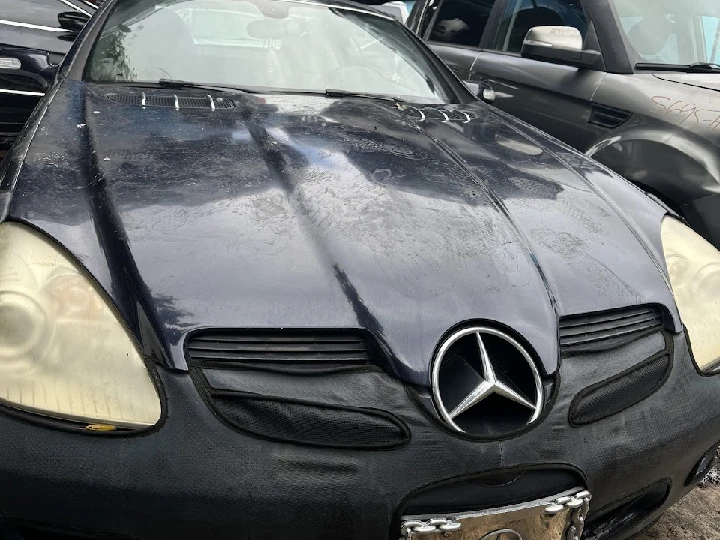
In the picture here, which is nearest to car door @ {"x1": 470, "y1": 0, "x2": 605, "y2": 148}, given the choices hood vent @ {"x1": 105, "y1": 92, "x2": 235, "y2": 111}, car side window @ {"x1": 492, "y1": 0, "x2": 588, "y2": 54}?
car side window @ {"x1": 492, "y1": 0, "x2": 588, "y2": 54}

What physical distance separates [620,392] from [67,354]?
1109mm

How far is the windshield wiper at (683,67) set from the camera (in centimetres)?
357

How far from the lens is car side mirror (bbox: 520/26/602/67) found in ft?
12.1

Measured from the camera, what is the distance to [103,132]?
81.2 inches

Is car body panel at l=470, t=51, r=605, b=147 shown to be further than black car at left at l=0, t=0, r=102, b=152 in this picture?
No

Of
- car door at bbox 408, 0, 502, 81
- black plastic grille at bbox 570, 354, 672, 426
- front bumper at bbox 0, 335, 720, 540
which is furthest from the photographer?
car door at bbox 408, 0, 502, 81

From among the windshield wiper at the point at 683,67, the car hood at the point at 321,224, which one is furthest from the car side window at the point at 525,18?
the car hood at the point at 321,224

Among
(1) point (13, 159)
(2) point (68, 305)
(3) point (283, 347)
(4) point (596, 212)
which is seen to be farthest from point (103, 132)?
(4) point (596, 212)

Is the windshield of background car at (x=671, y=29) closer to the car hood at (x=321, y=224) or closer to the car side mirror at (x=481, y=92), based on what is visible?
the car side mirror at (x=481, y=92)

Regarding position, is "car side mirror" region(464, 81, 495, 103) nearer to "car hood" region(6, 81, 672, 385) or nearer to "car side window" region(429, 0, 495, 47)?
"car hood" region(6, 81, 672, 385)

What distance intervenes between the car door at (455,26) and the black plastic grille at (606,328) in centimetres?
308

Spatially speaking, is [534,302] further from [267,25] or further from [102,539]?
[267,25]

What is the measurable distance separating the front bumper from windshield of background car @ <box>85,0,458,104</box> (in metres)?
1.63

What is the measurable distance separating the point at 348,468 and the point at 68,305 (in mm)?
610
